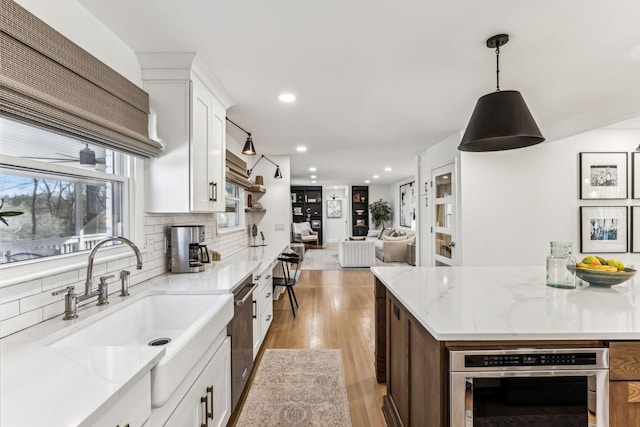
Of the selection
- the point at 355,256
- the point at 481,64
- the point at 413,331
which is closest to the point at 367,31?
the point at 481,64

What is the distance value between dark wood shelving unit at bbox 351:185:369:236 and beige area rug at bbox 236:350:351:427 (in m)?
9.40

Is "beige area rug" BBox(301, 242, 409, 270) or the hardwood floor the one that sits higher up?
"beige area rug" BBox(301, 242, 409, 270)

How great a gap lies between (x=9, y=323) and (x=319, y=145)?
427 centimetres

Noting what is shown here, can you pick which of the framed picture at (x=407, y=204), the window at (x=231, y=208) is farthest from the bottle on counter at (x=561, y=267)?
the framed picture at (x=407, y=204)

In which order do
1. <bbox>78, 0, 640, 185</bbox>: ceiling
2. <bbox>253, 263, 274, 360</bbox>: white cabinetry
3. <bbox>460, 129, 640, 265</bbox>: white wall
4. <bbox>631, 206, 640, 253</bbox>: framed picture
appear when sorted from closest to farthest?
<bbox>78, 0, 640, 185</bbox>: ceiling
<bbox>253, 263, 274, 360</bbox>: white cabinetry
<bbox>631, 206, 640, 253</bbox>: framed picture
<bbox>460, 129, 640, 265</bbox>: white wall

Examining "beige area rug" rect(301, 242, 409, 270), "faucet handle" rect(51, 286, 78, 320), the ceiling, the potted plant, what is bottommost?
"beige area rug" rect(301, 242, 409, 270)

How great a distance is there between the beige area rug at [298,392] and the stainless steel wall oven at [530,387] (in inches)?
44.5

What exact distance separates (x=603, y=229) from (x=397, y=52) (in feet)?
13.2

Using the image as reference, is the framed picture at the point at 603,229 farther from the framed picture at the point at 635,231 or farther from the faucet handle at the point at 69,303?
the faucet handle at the point at 69,303

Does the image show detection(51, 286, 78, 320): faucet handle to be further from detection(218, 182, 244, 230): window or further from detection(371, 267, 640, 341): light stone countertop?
detection(218, 182, 244, 230): window

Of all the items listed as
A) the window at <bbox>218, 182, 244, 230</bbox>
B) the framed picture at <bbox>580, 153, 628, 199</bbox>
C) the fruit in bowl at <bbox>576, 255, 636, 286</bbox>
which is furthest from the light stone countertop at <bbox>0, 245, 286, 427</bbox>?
the framed picture at <bbox>580, 153, 628, 199</bbox>

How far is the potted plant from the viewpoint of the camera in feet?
38.7

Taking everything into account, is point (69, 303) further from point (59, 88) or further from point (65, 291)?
point (59, 88)

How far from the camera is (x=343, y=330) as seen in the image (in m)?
3.55
